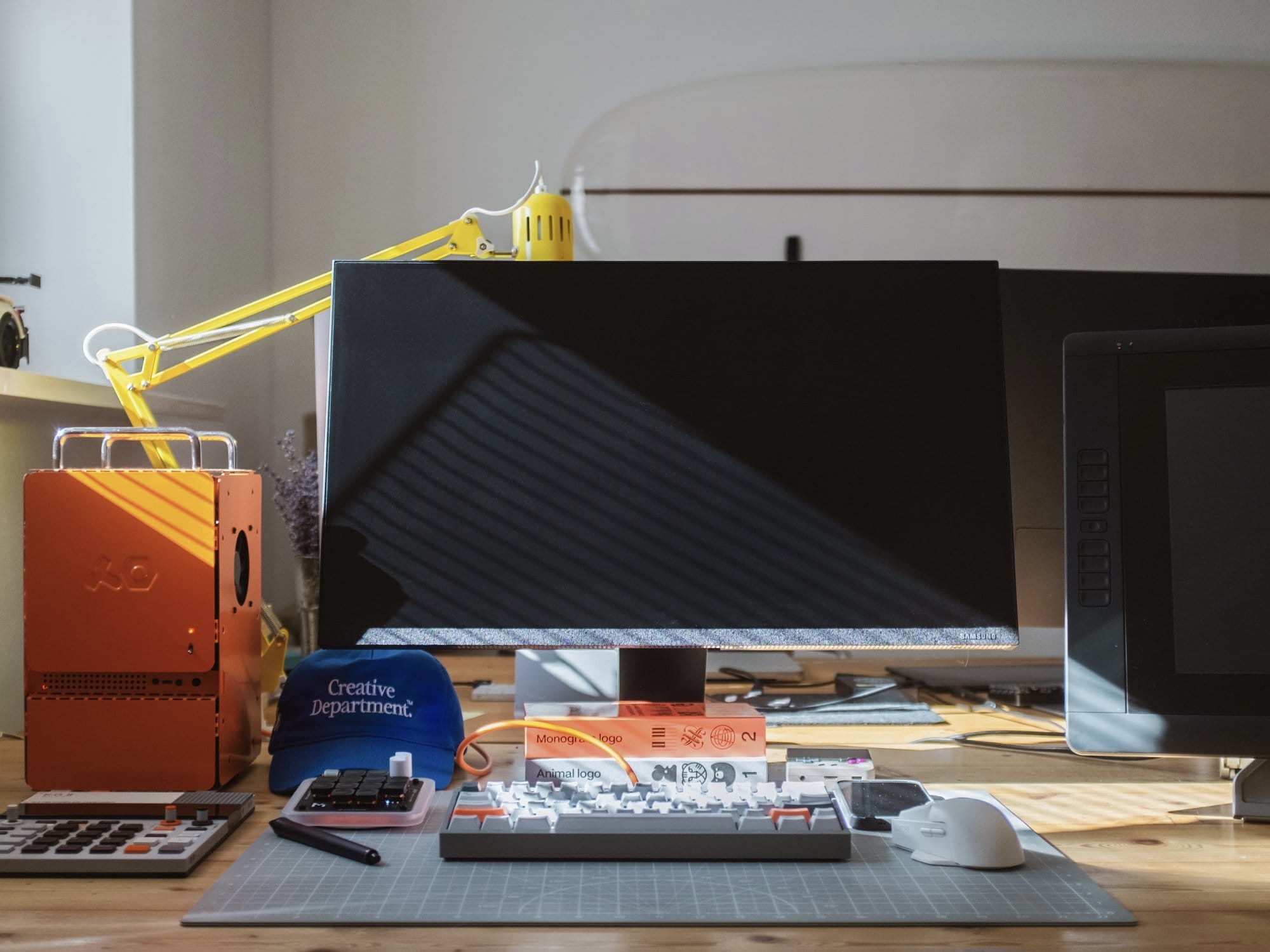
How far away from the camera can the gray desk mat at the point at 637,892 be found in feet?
1.92

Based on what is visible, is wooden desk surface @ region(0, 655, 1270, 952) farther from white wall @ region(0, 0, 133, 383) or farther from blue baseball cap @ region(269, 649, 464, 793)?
white wall @ region(0, 0, 133, 383)

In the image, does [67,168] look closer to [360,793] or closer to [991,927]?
[360,793]

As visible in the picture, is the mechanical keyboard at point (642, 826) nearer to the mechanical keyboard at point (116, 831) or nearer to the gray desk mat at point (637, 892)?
the gray desk mat at point (637, 892)

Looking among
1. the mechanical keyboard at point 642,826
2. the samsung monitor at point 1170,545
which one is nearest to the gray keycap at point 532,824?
the mechanical keyboard at point 642,826

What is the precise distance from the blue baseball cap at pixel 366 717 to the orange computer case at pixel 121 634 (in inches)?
2.4

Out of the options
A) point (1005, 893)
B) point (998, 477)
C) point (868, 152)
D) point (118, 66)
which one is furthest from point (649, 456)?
point (868, 152)

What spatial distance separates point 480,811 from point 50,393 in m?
0.77

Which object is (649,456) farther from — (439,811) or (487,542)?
(439,811)

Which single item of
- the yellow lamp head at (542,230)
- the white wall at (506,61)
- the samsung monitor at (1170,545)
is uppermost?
the white wall at (506,61)

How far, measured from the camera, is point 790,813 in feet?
2.32

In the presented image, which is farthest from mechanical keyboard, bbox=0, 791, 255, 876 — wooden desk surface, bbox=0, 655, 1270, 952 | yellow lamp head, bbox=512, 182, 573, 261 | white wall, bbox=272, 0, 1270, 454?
white wall, bbox=272, 0, 1270, 454

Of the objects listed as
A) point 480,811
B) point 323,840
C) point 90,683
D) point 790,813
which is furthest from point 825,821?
point 90,683

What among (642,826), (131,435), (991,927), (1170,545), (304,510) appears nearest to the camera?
(991,927)

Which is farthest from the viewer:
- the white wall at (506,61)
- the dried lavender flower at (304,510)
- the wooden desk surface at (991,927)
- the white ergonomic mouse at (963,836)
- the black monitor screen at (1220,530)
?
the white wall at (506,61)
